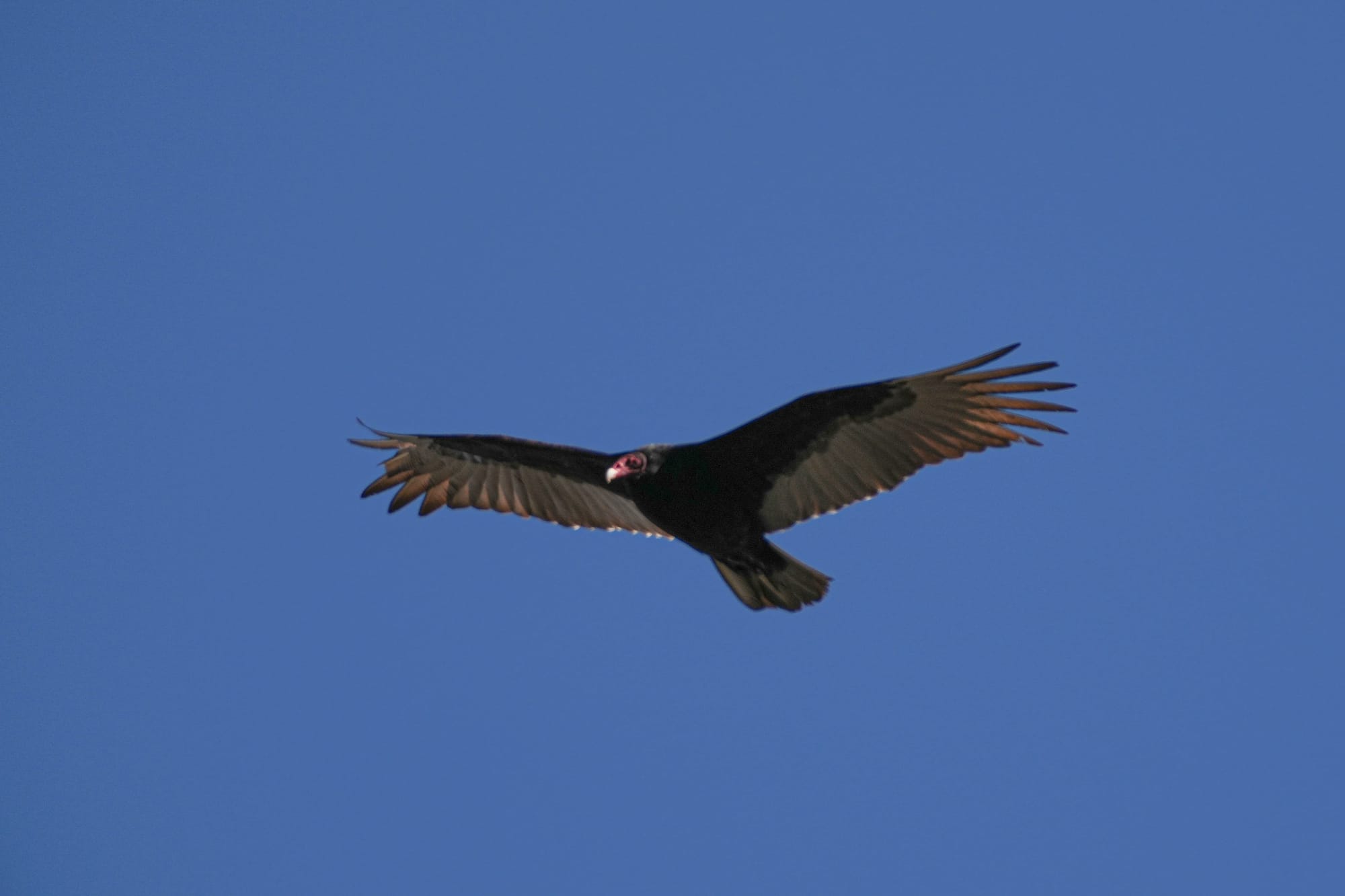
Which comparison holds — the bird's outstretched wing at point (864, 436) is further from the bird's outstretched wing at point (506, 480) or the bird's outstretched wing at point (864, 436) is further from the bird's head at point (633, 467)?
the bird's outstretched wing at point (506, 480)

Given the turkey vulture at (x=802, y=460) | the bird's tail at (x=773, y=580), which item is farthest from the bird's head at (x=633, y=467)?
the bird's tail at (x=773, y=580)

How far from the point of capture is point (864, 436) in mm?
8102

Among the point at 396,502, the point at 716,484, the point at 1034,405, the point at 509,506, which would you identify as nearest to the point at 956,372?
the point at 1034,405

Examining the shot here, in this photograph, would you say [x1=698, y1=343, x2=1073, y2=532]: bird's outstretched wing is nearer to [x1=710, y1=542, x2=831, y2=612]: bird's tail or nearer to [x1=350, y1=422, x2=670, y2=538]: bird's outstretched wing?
[x1=710, y1=542, x2=831, y2=612]: bird's tail

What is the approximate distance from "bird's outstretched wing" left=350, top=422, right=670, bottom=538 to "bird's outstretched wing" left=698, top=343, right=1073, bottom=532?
98 centimetres

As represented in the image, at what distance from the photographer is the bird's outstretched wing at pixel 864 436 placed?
782 centimetres

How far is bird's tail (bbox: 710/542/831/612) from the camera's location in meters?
8.09

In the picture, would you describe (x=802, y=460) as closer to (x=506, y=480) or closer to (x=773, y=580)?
(x=773, y=580)

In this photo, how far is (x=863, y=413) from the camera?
805 cm

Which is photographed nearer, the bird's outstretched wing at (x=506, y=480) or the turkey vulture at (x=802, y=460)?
the turkey vulture at (x=802, y=460)

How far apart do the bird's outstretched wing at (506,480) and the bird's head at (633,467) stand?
2.88 feet

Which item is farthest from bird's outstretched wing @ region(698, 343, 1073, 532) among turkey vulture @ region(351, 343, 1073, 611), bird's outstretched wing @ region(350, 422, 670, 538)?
bird's outstretched wing @ region(350, 422, 670, 538)

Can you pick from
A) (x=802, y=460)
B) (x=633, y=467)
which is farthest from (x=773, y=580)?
(x=633, y=467)

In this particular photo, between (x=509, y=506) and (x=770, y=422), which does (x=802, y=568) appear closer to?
(x=770, y=422)
